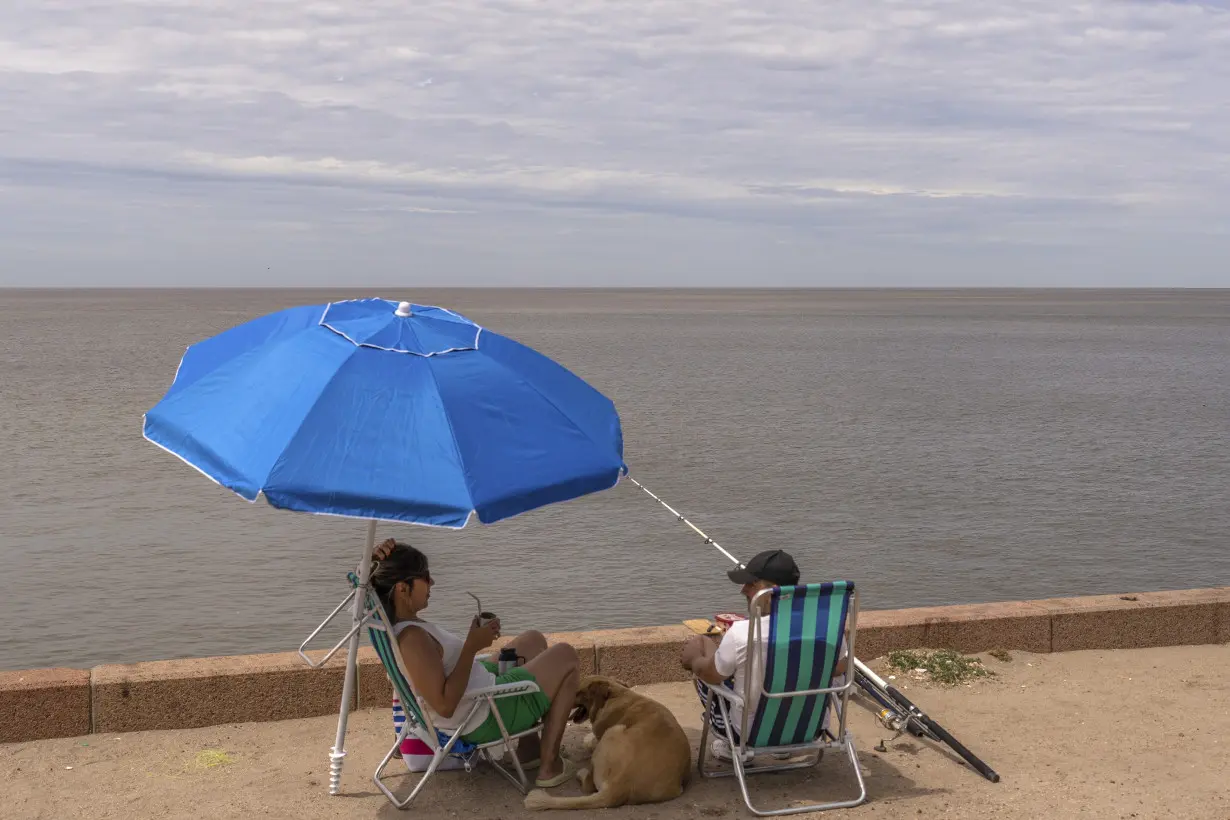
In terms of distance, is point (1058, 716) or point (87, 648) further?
point (87, 648)

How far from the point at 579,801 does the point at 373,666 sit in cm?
147

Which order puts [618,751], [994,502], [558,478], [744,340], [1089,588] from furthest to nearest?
[744,340] → [994,502] → [1089,588] → [618,751] → [558,478]

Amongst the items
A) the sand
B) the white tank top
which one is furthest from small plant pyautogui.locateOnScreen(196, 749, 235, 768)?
the white tank top

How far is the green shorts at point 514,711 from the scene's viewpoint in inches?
186

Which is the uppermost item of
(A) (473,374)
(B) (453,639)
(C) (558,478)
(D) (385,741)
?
(A) (473,374)

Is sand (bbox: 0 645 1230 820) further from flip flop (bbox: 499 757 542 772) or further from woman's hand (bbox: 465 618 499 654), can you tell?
woman's hand (bbox: 465 618 499 654)

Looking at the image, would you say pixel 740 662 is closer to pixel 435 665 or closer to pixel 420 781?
pixel 435 665

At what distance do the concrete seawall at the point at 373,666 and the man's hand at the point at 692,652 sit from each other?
3.67 feet

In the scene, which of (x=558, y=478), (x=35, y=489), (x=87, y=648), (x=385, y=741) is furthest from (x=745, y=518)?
(x=558, y=478)

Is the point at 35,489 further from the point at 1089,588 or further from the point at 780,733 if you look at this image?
the point at 780,733

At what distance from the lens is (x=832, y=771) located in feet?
16.7

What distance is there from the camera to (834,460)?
72.1ft

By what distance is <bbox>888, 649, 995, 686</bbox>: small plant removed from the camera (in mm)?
6164

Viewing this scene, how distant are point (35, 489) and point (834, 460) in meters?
12.3
